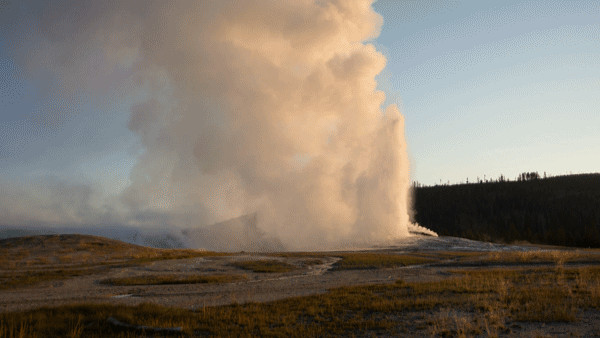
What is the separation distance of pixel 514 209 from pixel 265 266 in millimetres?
133624

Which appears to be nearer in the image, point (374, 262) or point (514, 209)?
point (374, 262)

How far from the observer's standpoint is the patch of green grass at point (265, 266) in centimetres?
4109

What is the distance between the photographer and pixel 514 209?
15000 centimetres

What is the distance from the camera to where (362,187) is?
8588 centimetres

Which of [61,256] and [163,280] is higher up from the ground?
[61,256]

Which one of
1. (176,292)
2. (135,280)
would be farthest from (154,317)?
(135,280)

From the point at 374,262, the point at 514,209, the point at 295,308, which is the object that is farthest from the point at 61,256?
the point at 514,209

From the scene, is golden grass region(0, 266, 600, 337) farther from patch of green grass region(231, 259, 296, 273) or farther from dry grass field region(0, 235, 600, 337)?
patch of green grass region(231, 259, 296, 273)

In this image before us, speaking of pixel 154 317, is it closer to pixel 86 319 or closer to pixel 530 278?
pixel 86 319

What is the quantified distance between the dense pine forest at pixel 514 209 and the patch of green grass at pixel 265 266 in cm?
8141

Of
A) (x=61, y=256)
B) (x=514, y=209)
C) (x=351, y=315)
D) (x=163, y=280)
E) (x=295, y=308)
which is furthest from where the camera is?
(x=514, y=209)

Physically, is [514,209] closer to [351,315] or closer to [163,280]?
[163,280]

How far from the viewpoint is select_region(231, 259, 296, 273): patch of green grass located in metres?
41.1

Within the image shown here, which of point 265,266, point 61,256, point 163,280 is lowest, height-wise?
point 265,266
